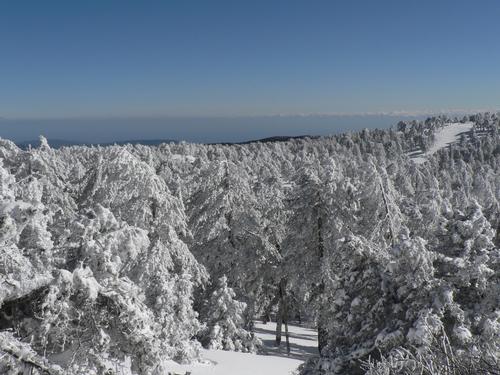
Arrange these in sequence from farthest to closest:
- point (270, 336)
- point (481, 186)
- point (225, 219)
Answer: point (481, 186)
point (270, 336)
point (225, 219)

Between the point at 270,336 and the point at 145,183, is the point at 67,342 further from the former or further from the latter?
the point at 270,336

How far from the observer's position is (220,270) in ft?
72.0

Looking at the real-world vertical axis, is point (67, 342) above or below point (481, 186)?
above

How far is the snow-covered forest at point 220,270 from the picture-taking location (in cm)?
606

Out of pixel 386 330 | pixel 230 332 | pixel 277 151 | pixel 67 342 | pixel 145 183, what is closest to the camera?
pixel 67 342

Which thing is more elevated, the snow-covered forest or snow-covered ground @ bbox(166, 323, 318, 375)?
the snow-covered forest

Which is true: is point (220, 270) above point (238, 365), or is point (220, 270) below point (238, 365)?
above

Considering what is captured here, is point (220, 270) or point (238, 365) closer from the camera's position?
point (238, 365)

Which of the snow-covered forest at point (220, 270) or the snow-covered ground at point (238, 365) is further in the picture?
the snow-covered ground at point (238, 365)

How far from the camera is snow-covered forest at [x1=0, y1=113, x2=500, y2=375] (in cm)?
606

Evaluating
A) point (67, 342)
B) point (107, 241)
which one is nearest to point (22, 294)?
point (67, 342)

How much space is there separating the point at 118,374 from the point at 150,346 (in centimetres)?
63

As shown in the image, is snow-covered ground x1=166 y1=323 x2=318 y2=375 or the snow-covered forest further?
snow-covered ground x1=166 y1=323 x2=318 y2=375

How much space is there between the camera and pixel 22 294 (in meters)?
5.81
